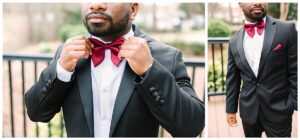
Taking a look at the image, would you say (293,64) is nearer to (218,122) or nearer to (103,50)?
(218,122)

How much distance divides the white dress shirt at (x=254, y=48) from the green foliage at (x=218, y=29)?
0.08m

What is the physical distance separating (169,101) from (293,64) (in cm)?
63

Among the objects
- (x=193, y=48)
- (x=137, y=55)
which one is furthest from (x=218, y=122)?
(x=193, y=48)

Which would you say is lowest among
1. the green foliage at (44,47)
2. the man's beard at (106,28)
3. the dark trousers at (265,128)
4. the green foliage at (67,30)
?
the green foliage at (44,47)

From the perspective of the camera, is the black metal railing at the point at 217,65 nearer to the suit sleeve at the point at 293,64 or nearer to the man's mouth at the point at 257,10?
the man's mouth at the point at 257,10

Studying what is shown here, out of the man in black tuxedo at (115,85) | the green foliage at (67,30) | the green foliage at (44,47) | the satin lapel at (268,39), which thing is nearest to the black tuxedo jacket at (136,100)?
the man in black tuxedo at (115,85)

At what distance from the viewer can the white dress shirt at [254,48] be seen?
158cm

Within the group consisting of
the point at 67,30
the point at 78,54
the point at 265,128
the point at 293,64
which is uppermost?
the point at 78,54

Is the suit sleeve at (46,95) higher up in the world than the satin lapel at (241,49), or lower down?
lower down

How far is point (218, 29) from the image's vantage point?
1.63 m

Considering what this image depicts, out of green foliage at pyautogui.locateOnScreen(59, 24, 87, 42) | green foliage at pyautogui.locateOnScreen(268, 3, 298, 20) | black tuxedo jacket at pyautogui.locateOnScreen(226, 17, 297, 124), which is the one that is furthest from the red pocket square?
green foliage at pyautogui.locateOnScreen(59, 24, 87, 42)

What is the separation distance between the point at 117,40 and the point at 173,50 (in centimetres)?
22

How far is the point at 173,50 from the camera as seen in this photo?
1388 millimetres

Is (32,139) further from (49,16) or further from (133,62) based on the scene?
(49,16)
